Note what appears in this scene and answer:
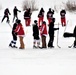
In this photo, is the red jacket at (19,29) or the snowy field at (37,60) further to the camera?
the red jacket at (19,29)

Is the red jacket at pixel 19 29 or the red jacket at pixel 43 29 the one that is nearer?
the red jacket at pixel 19 29

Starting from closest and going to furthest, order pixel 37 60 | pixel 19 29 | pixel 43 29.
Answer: pixel 37 60 → pixel 19 29 → pixel 43 29

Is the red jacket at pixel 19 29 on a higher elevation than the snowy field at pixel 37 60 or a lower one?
higher

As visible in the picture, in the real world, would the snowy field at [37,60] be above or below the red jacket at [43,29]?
below

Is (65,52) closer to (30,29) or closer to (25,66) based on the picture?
(25,66)

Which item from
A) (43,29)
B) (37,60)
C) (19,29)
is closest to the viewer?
(37,60)

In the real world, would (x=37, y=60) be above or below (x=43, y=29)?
below

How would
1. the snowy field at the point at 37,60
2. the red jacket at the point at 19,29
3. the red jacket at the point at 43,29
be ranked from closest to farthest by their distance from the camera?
the snowy field at the point at 37,60 → the red jacket at the point at 19,29 → the red jacket at the point at 43,29

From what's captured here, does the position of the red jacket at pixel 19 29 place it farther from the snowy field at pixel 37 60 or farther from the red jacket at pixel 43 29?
the red jacket at pixel 43 29

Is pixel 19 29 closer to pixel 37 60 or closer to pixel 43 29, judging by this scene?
pixel 43 29

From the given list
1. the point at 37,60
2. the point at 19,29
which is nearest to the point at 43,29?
the point at 19,29

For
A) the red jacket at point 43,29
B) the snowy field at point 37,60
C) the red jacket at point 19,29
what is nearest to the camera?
the snowy field at point 37,60

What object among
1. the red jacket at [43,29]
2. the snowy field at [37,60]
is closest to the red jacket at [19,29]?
the snowy field at [37,60]

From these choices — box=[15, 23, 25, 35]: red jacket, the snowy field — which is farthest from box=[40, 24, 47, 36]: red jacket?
box=[15, 23, 25, 35]: red jacket
